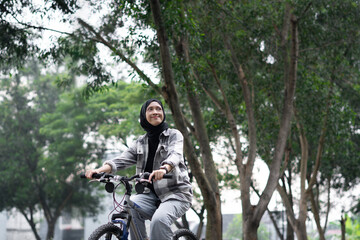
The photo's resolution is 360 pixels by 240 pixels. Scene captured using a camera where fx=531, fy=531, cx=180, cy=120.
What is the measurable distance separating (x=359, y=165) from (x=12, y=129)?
2096 cm

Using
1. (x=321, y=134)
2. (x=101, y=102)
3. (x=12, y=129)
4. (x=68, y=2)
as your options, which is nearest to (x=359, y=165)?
(x=321, y=134)

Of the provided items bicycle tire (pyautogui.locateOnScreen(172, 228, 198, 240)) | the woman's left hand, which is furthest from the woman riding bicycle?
bicycle tire (pyautogui.locateOnScreen(172, 228, 198, 240))

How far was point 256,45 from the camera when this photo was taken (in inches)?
540

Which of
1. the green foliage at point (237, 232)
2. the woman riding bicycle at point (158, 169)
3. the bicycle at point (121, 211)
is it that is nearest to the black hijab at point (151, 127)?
the woman riding bicycle at point (158, 169)

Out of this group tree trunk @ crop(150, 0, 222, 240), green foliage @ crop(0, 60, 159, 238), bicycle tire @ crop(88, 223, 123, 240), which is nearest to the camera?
bicycle tire @ crop(88, 223, 123, 240)

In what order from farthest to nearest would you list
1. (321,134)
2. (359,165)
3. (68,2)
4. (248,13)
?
(359,165) → (321,134) → (248,13) → (68,2)

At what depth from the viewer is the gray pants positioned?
416cm

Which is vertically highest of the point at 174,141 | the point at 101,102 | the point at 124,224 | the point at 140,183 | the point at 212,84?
the point at 101,102

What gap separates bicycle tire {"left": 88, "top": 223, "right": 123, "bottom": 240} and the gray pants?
27 centimetres

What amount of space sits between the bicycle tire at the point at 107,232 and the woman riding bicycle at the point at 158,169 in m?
0.28

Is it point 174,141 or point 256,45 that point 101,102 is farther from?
point 174,141

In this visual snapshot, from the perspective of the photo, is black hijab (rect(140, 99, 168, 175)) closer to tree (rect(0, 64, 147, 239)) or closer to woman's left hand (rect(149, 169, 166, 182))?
woman's left hand (rect(149, 169, 166, 182))

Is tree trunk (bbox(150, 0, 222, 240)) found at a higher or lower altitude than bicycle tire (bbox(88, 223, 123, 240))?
higher

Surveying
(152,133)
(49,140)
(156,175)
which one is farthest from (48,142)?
(156,175)
